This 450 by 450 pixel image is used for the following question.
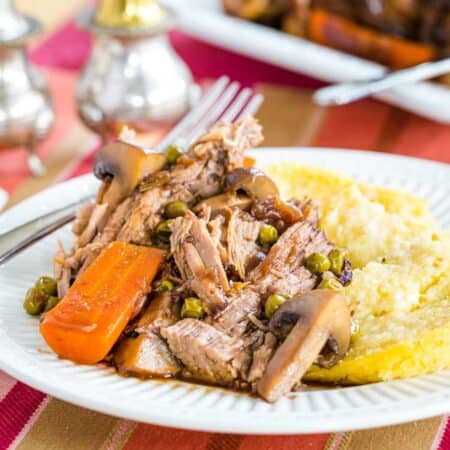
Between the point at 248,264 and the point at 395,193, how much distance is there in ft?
3.41

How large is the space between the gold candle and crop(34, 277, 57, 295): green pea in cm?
239

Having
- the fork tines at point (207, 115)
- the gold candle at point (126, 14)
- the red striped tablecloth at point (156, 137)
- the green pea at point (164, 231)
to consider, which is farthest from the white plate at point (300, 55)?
the green pea at point (164, 231)

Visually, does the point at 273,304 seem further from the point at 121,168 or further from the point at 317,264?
the point at 121,168

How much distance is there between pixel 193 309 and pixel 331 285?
56 cm

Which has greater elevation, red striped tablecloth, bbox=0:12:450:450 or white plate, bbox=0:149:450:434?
white plate, bbox=0:149:450:434

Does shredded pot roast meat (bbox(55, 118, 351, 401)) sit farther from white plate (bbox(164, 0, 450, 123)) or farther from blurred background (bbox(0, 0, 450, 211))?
white plate (bbox(164, 0, 450, 123))

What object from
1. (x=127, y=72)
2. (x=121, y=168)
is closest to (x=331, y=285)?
(x=121, y=168)

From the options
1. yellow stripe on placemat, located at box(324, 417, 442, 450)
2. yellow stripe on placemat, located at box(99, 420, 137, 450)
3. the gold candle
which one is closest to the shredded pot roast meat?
yellow stripe on placemat, located at box(99, 420, 137, 450)

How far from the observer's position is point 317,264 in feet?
12.1

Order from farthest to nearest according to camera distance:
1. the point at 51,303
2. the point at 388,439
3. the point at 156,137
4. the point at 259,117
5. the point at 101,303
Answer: the point at 259,117
the point at 156,137
the point at 51,303
the point at 101,303
the point at 388,439

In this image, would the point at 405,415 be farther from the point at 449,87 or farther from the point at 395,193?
the point at 449,87

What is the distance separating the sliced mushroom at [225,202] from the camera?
12.8 ft

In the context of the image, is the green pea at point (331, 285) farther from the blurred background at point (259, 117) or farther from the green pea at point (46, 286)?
the blurred background at point (259, 117)

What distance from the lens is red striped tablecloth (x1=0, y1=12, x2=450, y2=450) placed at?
3338 mm
